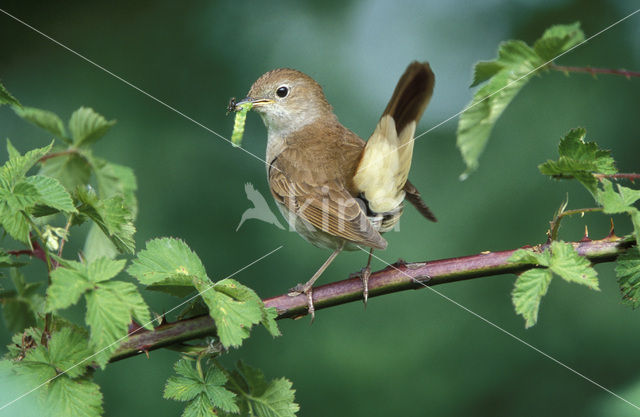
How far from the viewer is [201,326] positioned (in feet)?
4.90

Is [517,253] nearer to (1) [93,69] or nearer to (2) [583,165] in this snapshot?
(2) [583,165]

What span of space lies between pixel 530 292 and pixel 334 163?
132 centimetres

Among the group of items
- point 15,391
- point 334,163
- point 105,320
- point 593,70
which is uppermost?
point 593,70

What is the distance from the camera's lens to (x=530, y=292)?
138 centimetres

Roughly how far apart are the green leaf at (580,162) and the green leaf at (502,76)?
21cm

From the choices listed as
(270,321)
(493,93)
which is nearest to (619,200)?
(493,93)

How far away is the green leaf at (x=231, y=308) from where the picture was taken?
1337mm

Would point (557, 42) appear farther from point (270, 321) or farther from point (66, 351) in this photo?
point (66, 351)

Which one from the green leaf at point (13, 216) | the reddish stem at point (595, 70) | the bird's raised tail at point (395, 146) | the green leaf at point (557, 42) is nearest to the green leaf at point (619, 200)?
the reddish stem at point (595, 70)

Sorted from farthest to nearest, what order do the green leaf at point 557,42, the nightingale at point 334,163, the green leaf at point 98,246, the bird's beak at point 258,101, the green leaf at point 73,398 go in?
the bird's beak at point 258,101
the nightingale at point 334,163
the green leaf at point 98,246
the green leaf at point 557,42
the green leaf at point 73,398

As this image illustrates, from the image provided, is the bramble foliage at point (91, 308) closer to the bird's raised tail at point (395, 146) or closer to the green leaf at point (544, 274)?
the green leaf at point (544, 274)

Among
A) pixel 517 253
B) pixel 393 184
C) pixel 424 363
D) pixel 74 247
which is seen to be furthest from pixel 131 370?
pixel 517 253

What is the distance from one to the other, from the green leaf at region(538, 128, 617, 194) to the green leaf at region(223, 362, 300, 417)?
83cm

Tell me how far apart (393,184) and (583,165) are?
3.15ft
